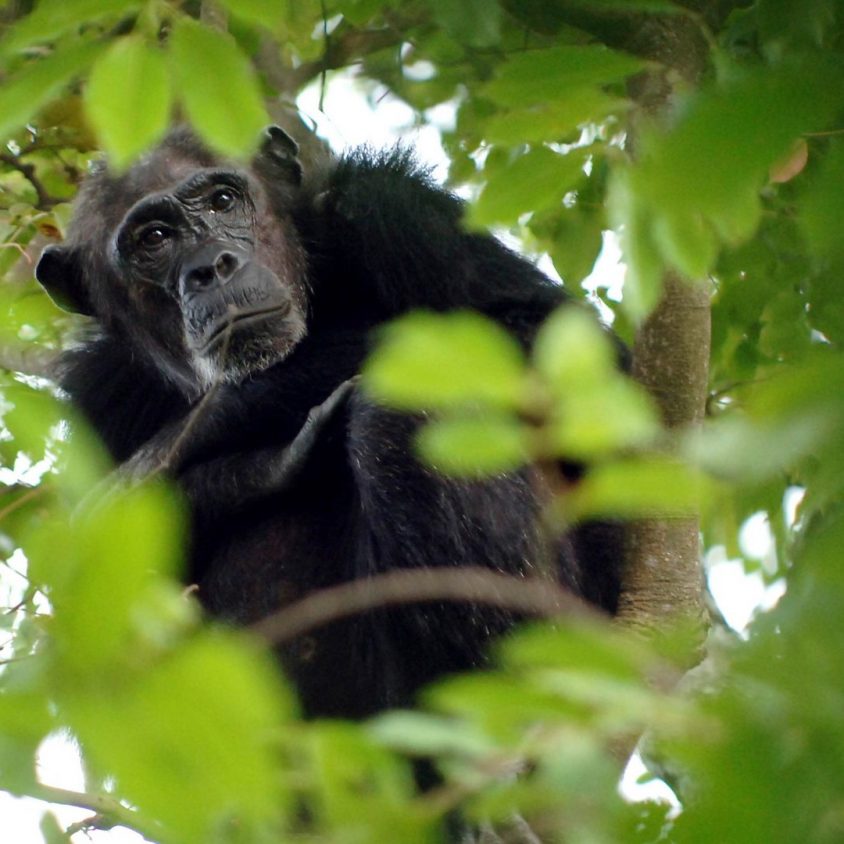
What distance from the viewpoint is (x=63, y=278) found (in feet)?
17.7

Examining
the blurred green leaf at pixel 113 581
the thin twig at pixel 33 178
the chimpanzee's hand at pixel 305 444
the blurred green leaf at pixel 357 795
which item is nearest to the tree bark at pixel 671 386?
the chimpanzee's hand at pixel 305 444

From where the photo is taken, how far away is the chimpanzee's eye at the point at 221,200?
5191mm

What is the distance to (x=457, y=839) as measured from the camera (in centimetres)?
375

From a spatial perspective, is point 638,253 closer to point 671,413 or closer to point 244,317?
point 671,413

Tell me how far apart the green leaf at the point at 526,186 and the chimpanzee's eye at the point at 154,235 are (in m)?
3.28

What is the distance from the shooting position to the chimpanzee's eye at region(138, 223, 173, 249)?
520 cm

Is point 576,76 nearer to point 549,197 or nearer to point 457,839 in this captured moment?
point 549,197

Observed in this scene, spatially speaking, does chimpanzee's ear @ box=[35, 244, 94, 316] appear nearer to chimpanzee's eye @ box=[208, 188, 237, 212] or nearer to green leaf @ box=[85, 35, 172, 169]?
chimpanzee's eye @ box=[208, 188, 237, 212]

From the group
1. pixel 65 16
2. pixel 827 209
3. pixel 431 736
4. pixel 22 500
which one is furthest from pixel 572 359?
pixel 22 500

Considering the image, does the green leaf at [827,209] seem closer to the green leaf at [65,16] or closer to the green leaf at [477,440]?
the green leaf at [477,440]

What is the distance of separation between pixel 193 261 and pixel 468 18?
1944 millimetres

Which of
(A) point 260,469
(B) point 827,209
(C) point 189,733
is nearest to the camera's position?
(C) point 189,733

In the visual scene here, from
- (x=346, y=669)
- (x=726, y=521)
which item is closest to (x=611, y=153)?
(x=726, y=521)

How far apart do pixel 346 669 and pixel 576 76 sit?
102 inches
